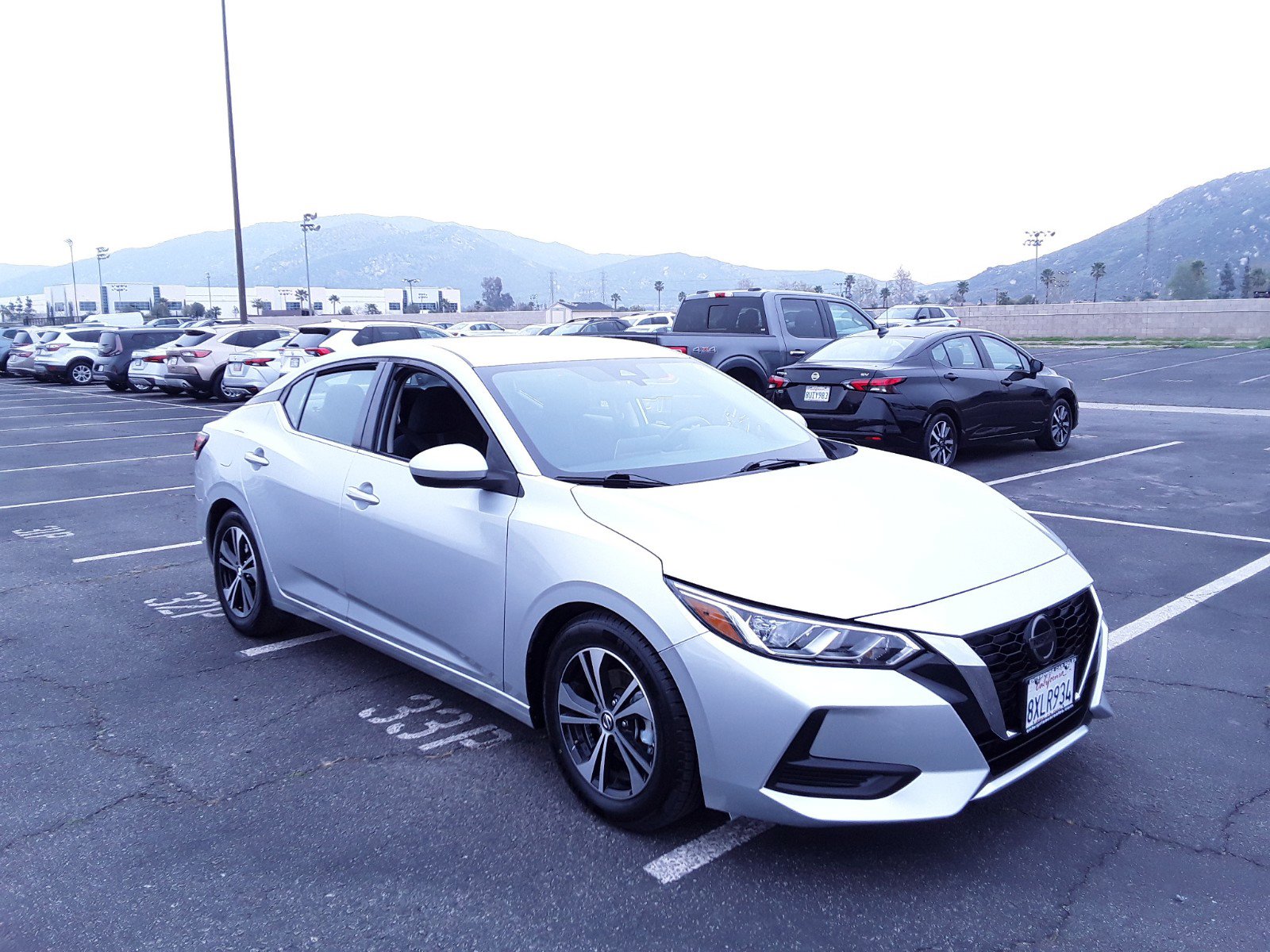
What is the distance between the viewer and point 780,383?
11172 mm

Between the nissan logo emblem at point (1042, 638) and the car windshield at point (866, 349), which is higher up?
the car windshield at point (866, 349)

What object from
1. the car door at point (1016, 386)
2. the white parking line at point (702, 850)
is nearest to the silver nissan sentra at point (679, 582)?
the white parking line at point (702, 850)

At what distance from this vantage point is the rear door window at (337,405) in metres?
4.64

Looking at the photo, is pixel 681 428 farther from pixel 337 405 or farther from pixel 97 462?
pixel 97 462

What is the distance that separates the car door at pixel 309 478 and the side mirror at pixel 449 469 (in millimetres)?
931

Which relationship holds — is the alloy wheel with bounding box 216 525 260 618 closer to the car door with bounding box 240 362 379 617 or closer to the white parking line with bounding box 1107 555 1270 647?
the car door with bounding box 240 362 379 617

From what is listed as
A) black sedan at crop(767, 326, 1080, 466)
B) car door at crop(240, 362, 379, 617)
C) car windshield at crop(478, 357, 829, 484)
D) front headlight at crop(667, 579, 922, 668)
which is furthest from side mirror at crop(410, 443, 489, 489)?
black sedan at crop(767, 326, 1080, 466)

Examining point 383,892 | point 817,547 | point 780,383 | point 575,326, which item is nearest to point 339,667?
point 383,892

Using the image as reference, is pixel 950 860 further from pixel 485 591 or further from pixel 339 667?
pixel 339 667

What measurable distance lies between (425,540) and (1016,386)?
9.45 m

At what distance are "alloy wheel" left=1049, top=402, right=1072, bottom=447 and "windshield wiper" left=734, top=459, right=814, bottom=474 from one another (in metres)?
9.15

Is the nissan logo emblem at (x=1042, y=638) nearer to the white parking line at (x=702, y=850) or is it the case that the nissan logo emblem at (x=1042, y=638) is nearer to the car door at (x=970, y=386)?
the white parking line at (x=702, y=850)

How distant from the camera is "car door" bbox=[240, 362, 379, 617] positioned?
14.9 ft

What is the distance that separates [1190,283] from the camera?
139375mm
